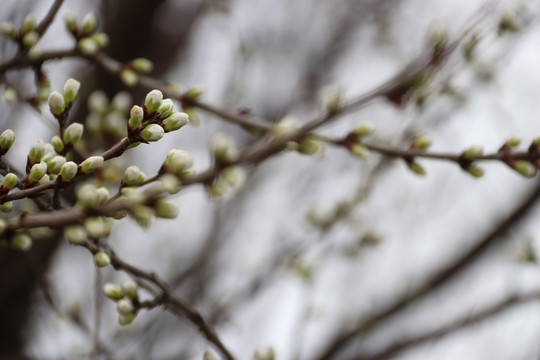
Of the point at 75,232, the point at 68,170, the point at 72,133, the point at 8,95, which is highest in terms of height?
the point at 8,95

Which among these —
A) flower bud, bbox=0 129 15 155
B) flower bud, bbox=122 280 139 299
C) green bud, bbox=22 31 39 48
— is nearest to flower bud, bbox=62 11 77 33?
green bud, bbox=22 31 39 48

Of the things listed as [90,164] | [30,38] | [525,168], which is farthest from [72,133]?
[525,168]

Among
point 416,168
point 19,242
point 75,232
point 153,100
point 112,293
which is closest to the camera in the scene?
point 75,232

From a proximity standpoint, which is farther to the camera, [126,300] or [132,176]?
[126,300]

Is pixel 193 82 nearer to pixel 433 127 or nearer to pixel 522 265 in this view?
pixel 433 127

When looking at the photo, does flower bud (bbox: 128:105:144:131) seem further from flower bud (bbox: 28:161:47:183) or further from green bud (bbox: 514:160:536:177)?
green bud (bbox: 514:160:536:177)

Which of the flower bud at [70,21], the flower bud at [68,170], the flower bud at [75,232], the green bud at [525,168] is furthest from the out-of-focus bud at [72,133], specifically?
the green bud at [525,168]

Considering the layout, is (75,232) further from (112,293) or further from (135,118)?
(112,293)

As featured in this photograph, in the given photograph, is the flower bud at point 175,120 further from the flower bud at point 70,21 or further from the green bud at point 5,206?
the flower bud at point 70,21
